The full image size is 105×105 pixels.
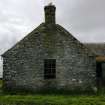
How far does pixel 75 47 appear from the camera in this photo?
75.5ft

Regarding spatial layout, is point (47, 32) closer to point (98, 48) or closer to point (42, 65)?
point (42, 65)

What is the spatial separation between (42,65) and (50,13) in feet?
14.7

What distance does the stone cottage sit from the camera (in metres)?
22.8

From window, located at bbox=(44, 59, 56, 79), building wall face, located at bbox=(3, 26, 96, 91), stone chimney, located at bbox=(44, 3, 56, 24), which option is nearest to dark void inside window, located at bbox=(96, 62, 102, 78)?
building wall face, located at bbox=(3, 26, 96, 91)

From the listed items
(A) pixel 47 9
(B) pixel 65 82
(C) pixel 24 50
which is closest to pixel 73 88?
(B) pixel 65 82

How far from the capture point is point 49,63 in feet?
75.7

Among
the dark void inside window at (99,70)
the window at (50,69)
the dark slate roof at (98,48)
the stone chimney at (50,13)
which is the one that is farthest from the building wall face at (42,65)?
the dark slate roof at (98,48)

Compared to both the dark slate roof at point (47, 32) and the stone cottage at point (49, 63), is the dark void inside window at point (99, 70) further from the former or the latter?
the dark slate roof at point (47, 32)

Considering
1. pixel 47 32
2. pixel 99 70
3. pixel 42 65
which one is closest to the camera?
pixel 42 65

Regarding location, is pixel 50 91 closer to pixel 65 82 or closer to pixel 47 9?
pixel 65 82

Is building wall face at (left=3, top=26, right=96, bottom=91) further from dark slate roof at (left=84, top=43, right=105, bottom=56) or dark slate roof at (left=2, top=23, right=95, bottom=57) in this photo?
dark slate roof at (left=84, top=43, right=105, bottom=56)

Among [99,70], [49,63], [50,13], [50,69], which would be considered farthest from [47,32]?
[99,70]

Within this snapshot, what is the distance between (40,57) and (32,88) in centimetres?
257

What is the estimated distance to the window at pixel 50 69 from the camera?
23000 mm
